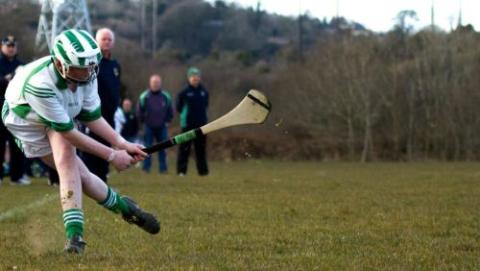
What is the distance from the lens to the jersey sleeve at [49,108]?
649 centimetres

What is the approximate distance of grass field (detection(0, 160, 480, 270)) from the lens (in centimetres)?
618

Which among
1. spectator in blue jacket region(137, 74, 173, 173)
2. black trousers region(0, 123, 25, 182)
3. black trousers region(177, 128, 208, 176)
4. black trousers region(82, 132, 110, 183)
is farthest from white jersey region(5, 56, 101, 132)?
spectator in blue jacket region(137, 74, 173, 173)

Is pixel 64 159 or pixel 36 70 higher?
pixel 36 70

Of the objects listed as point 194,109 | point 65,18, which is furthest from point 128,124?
point 65,18

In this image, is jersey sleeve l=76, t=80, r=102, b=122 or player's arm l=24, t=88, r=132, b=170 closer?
player's arm l=24, t=88, r=132, b=170

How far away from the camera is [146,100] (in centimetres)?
2042

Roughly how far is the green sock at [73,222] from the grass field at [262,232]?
0.19 m

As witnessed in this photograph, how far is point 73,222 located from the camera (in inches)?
263

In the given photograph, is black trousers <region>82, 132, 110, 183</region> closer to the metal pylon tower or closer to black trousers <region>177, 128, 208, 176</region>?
black trousers <region>177, 128, 208, 176</region>

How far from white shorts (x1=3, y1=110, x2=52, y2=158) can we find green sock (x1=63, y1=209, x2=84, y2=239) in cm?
58

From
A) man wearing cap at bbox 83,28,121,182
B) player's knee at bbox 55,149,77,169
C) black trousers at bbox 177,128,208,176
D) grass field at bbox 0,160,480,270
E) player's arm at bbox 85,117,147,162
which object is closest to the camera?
grass field at bbox 0,160,480,270

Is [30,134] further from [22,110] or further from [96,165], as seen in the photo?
[96,165]

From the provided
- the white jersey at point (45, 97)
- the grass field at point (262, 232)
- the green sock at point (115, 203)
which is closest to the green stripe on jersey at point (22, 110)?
the white jersey at point (45, 97)

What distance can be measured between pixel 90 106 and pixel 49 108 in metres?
0.70
